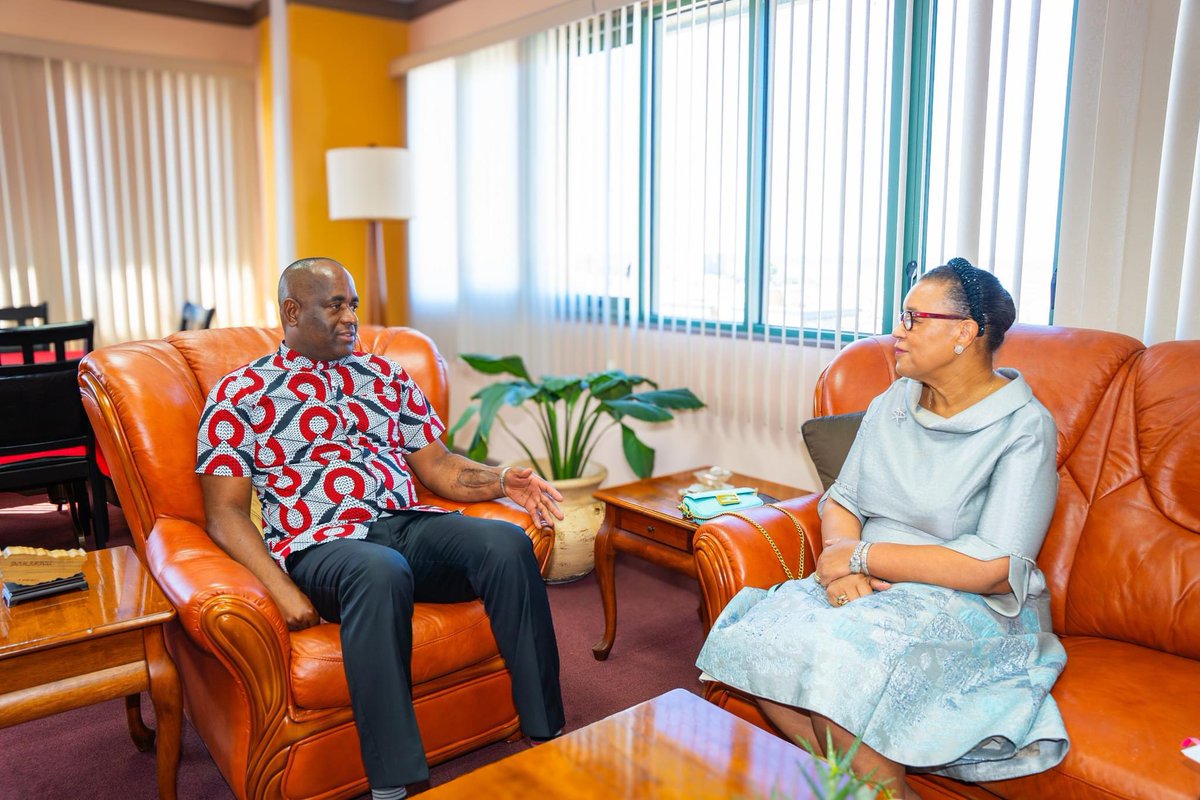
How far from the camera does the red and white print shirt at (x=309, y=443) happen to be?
197 cm

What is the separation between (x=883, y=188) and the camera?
8.82 ft

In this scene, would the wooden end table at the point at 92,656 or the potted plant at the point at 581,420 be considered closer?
the wooden end table at the point at 92,656

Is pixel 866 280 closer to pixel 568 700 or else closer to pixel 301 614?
pixel 568 700

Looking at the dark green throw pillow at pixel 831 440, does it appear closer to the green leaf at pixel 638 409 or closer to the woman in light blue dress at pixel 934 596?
the woman in light blue dress at pixel 934 596

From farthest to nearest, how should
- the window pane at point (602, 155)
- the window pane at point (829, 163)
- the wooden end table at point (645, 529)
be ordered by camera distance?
the window pane at point (602, 155), the window pane at point (829, 163), the wooden end table at point (645, 529)

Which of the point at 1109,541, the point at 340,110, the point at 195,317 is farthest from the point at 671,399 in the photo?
the point at 340,110

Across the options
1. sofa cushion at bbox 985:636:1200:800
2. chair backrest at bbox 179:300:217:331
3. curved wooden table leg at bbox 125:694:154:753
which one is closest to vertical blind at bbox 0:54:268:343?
chair backrest at bbox 179:300:217:331

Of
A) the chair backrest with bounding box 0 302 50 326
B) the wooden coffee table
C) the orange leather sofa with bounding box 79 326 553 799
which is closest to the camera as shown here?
the wooden coffee table

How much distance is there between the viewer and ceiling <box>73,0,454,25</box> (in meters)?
4.92

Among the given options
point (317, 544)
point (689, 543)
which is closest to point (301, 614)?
point (317, 544)

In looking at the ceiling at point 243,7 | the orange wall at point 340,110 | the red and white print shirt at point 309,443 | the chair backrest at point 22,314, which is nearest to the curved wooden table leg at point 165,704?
the red and white print shirt at point 309,443

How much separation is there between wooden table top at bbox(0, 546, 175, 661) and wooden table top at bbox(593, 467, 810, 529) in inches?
48.2

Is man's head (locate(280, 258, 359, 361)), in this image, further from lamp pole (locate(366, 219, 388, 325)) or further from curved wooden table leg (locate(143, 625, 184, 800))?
lamp pole (locate(366, 219, 388, 325))

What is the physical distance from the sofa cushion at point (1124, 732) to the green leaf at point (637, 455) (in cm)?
173
